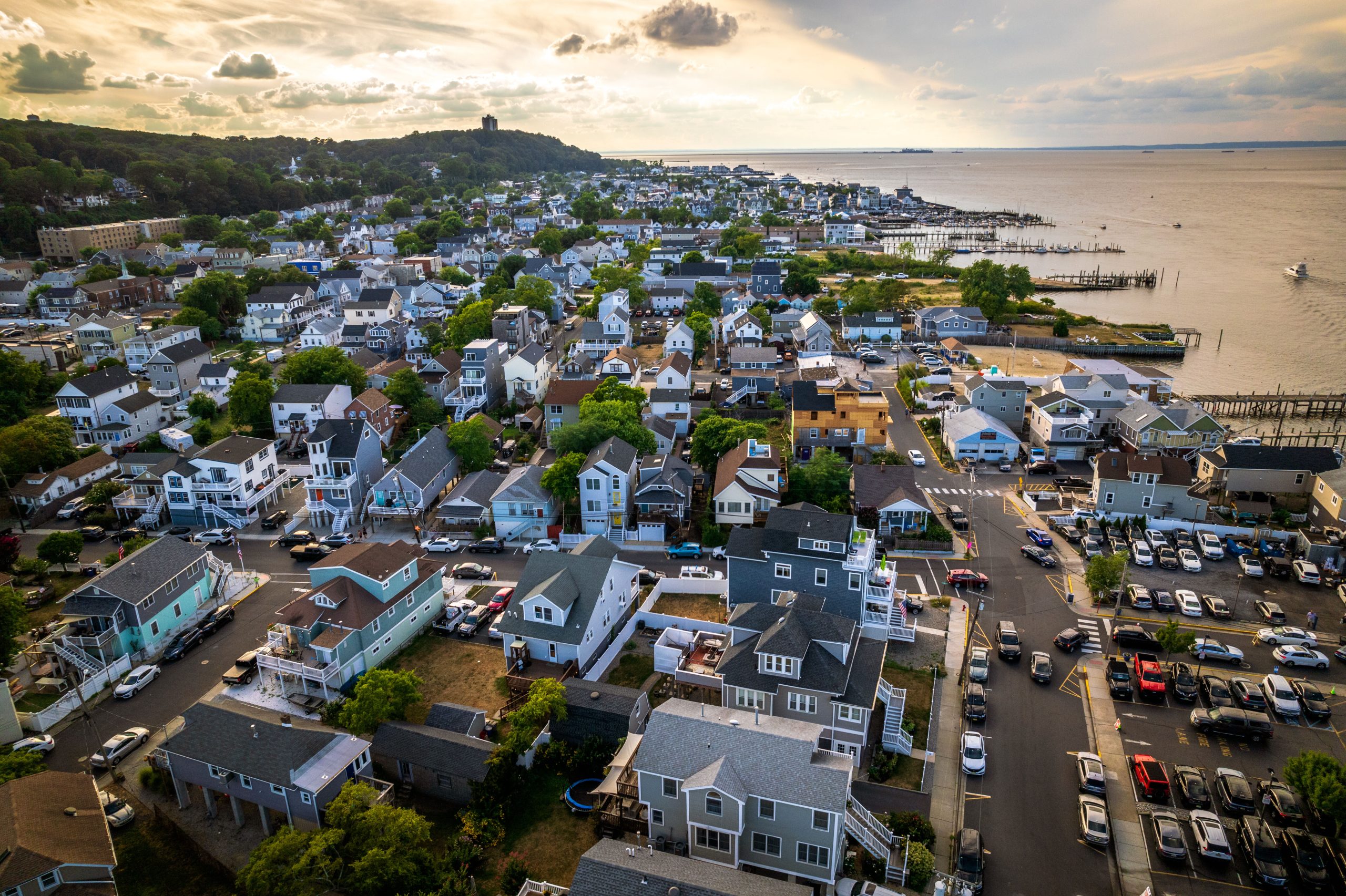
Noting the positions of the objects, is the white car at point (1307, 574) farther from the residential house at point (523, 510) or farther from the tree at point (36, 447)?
the tree at point (36, 447)

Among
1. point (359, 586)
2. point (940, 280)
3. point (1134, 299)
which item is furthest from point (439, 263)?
point (1134, 299)

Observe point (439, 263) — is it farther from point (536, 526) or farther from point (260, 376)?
point (536, 526)

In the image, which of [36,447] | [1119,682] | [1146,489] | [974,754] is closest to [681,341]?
[1146,489]

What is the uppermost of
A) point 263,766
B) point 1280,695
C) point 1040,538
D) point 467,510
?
point 263,766

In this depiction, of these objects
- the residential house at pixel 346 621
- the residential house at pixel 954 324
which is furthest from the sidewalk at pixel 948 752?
the residential house at pixel 954 324

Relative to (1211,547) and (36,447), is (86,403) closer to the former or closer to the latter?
(36,447)
